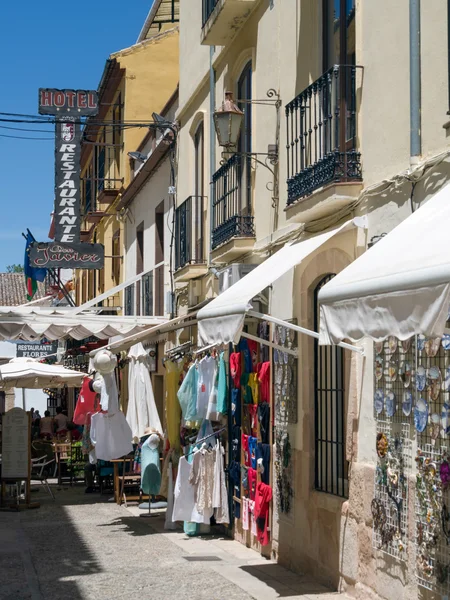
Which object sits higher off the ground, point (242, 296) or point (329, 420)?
point (242, 296)

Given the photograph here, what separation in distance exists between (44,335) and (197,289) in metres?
3.08

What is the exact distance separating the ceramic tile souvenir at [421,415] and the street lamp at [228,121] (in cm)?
522

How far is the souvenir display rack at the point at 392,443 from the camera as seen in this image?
7557mm

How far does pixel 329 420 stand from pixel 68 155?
1297 centimetres

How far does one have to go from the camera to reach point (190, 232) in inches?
620

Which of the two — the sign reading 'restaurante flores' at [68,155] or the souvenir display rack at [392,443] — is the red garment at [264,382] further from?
the sign reading 'restaurante flores' at [68,155]

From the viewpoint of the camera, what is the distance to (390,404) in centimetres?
784

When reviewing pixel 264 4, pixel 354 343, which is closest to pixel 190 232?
pixel 264 4

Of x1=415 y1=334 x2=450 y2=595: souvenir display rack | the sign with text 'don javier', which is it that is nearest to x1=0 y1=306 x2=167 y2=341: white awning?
the sign with text 'don javier'

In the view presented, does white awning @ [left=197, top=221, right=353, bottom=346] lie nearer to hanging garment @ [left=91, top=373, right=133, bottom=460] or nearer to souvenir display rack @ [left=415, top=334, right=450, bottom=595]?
souvenir display rack @ [left=415, top=334, right=450, bottom=595]

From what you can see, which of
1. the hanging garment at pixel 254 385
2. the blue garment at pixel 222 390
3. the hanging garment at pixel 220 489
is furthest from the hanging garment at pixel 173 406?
the hanging garment at pixel 254 385

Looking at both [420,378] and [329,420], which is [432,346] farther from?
[329,420]

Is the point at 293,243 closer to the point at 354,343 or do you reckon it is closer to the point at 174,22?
the point at 354,343

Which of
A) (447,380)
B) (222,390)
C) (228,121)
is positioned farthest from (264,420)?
(447,380)
